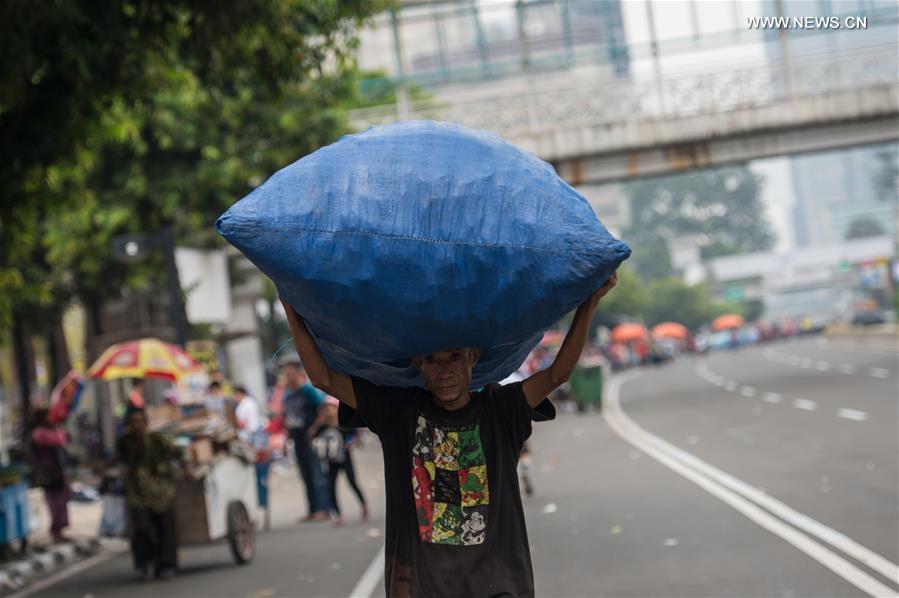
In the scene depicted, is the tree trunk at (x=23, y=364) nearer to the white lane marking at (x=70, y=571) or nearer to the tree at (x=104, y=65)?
the tree at (x=104, y=65)

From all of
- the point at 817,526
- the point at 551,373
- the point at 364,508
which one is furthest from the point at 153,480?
the point at 551,373

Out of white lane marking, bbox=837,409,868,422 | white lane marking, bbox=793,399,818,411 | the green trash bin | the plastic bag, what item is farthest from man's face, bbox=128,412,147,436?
the green trash bin

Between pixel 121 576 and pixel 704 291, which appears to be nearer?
pixel 121 576

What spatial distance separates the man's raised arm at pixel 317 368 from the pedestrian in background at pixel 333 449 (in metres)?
10.4

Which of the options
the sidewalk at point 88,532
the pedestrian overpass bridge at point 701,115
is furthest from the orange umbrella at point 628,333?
the sidewalk at point 88,532

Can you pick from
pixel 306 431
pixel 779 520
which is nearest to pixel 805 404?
pixel 306 431

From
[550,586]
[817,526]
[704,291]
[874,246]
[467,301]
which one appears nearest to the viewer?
[467,301]

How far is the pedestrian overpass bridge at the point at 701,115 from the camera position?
31734 millimetres

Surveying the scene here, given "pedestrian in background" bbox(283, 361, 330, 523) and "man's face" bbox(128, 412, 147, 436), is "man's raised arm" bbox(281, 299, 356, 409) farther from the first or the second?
"pedestrian in background" bbox(283, 361, 330, 523)

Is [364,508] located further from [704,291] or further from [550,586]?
[704,291]

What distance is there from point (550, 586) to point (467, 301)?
564 centimetres

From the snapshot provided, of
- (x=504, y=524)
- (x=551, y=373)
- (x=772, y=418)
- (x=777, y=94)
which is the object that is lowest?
(x=772, y=418)

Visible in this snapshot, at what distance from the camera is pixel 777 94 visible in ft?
Result: 106

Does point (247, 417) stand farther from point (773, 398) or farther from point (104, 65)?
point (773, 398)
